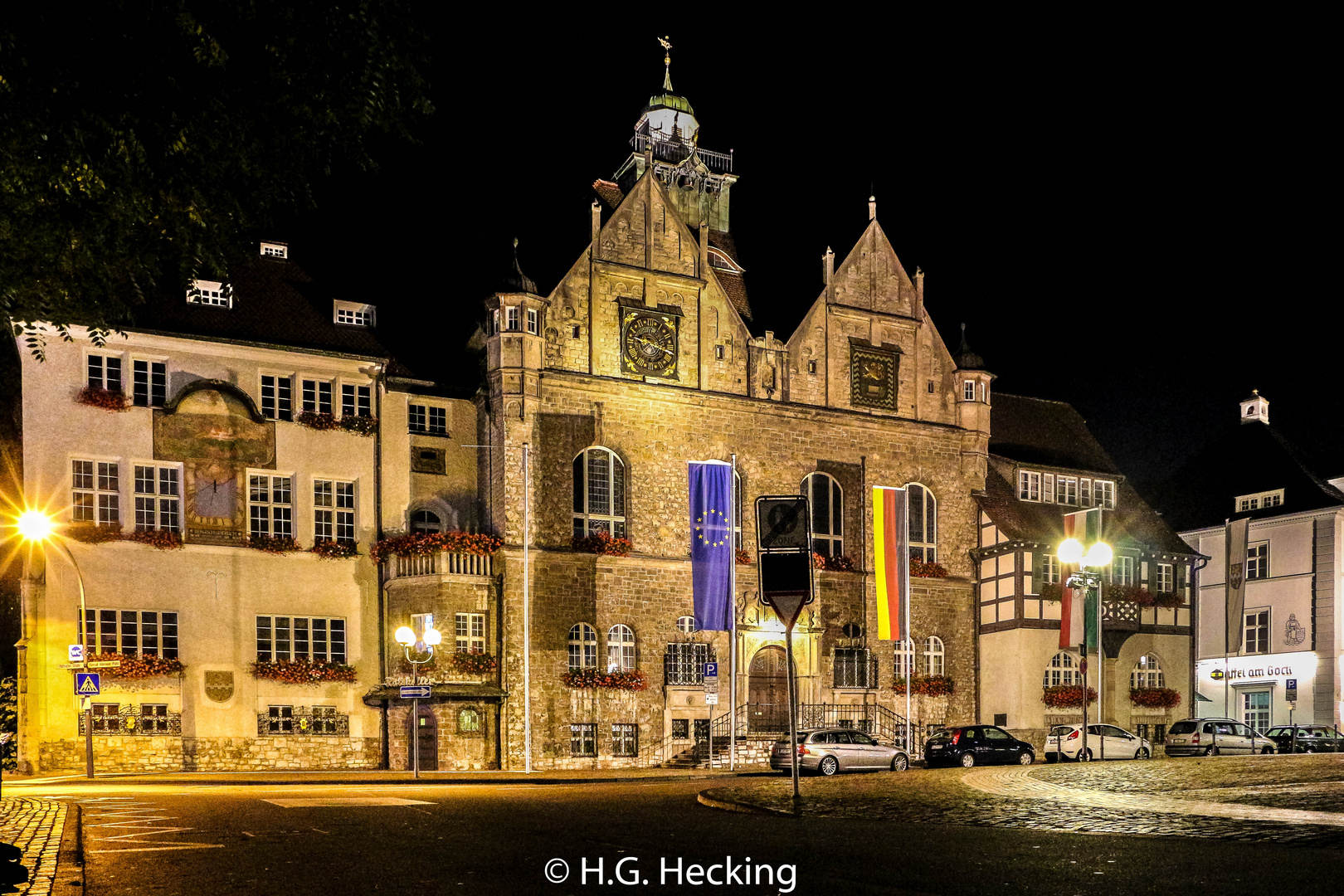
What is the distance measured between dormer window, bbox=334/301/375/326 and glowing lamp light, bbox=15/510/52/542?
10.8 meters

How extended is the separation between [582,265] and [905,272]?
1299 centimetres

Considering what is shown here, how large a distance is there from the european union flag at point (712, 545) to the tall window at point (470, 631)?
6902mm

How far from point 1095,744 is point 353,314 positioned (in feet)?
86.5

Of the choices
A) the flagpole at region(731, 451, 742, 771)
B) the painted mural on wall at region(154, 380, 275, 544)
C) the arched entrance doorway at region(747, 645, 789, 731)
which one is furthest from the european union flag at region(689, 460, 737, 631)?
the painted mural on wall at region(154, 380, 275, 544)

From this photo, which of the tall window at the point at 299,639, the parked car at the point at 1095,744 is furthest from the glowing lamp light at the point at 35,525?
the parked car at the point at 1095,744

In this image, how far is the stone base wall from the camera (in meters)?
36.9

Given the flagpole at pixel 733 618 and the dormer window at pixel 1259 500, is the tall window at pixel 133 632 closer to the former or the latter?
the flagpole at pixel 733 618

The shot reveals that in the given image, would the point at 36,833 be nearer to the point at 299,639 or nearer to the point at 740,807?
the point at 740,807

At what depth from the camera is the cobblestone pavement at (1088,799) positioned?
16719 millimetres

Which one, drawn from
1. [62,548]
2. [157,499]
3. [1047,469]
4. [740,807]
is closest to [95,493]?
[157,499]

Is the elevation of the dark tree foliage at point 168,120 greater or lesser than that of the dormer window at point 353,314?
lesser

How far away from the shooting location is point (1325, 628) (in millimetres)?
56062

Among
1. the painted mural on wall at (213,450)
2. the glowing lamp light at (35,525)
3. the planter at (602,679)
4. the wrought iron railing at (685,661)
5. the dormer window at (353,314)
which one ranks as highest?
the dormer window at (353,314)

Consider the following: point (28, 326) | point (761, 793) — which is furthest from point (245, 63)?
point (761, 793)
